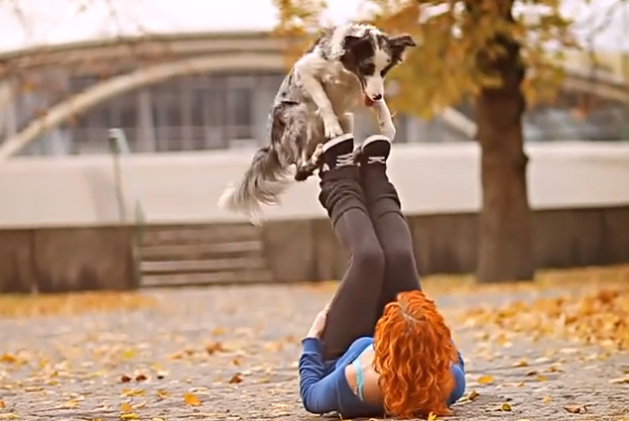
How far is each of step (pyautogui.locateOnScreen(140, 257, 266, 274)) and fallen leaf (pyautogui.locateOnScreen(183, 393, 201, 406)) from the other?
13.0 m

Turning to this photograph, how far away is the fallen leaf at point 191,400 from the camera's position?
20.6 feet

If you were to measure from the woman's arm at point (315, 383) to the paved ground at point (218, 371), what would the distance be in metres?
0.19

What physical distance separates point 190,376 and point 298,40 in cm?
924

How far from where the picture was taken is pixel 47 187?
841 inches

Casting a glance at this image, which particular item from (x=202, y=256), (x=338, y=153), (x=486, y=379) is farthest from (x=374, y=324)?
(x=202, y=256)

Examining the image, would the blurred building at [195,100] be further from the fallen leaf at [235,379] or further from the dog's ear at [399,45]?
the dog's ear at [399,45]

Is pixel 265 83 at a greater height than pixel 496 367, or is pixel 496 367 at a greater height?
pixel 265 83

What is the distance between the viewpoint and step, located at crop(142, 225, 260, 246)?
65.8 ft

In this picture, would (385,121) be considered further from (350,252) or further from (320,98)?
(350,252)

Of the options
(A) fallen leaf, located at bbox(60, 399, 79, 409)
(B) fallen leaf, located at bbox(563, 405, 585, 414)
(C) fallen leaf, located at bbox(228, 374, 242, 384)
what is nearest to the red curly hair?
(B) fallen leaf, located at bbox(563, 405, 585, 414)

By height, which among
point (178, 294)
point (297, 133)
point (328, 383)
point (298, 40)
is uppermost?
point (298, 40)

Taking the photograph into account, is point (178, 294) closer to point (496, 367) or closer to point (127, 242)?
point (127, 242)

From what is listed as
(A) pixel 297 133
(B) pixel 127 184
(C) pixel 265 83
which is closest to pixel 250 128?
(C) pixel 265 83

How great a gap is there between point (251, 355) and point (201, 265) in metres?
10.6
